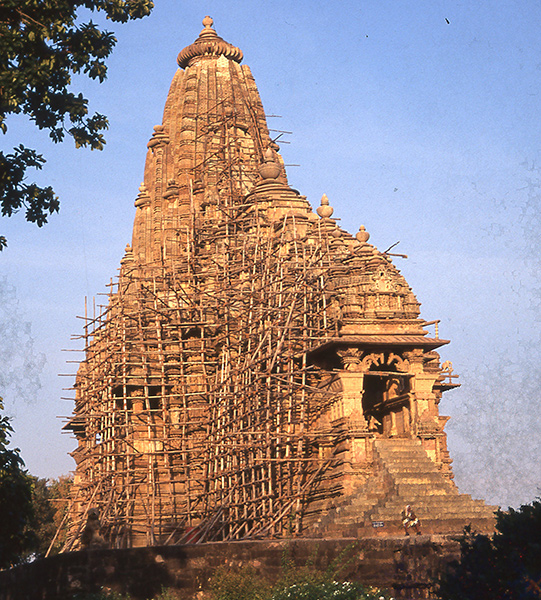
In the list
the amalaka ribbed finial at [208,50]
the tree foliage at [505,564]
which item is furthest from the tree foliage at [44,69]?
the amalaka ribbed finial at [208,50]

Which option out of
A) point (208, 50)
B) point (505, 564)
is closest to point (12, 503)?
point (505, 564)

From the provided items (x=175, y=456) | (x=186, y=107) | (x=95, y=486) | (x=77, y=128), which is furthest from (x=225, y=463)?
(x=186, y=107)

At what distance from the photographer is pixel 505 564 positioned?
1286 cm

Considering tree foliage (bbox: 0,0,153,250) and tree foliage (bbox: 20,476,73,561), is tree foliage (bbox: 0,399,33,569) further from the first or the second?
tree foliage (bbox: 20,476,73,561)

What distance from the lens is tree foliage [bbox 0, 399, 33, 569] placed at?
1834 cm

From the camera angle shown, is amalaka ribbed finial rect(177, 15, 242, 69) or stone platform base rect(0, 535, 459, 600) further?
amalaka ribbed finial rect(177, 15, 242, 69)

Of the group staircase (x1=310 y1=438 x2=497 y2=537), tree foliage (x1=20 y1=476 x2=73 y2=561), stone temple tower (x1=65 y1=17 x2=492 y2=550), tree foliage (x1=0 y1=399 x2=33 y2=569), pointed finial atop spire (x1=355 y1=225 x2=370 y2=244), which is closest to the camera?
tree foliage (x1=0 y1=399 x2=33 y2=569)

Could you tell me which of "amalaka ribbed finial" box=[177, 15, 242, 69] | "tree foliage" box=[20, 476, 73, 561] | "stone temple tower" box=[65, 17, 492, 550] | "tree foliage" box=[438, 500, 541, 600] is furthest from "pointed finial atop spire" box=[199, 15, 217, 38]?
"tree foliage" box=[438, 500, 541, 600]

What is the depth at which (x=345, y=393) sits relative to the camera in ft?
101

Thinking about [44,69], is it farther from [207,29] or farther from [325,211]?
[207,29]

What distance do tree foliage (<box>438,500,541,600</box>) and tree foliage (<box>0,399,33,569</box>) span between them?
8850 millimetres

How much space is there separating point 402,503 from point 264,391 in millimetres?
6492

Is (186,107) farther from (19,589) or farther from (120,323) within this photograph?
(19,589)

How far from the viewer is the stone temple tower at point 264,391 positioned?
1188 inches
